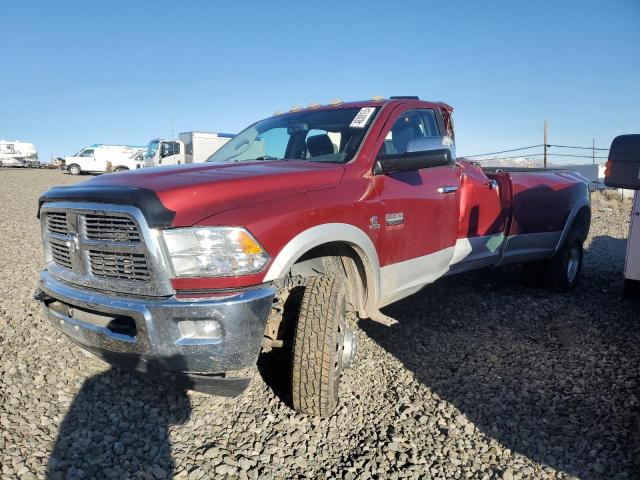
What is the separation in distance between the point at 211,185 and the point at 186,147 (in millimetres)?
20456

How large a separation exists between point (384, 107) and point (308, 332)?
193 centimetres

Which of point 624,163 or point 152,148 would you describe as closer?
point 624,163

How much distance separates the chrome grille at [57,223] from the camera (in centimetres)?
270

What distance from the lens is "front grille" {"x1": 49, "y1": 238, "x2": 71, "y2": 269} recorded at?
270 cm

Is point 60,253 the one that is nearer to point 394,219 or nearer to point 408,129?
point 394,219

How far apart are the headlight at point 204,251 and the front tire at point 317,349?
1.93 ft

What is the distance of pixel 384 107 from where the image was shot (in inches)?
143

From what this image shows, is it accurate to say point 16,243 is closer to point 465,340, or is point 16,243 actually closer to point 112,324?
point 112,324

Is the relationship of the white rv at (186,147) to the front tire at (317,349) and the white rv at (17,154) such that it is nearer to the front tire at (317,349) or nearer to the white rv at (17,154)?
the front tire at (317,349)

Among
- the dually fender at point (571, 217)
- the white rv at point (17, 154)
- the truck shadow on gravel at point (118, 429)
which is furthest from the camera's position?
the white rv at point (17, 154)

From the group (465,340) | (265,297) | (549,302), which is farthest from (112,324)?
(549,302)

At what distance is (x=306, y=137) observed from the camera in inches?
147

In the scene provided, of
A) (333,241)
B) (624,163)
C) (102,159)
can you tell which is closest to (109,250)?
(333,241)

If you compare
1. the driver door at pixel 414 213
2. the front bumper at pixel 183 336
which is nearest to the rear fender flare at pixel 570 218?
the driver door at pixel 414 213
